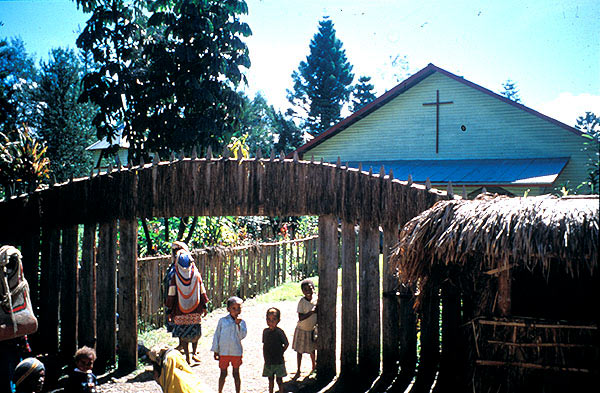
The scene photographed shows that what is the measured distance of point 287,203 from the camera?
303 inches

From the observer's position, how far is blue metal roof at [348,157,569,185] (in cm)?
1544

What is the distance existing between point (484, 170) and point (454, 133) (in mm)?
2347

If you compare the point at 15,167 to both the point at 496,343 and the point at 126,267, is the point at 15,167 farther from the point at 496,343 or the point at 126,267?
the point at 496,343

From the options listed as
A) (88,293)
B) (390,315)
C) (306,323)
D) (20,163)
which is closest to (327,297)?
(306,323)

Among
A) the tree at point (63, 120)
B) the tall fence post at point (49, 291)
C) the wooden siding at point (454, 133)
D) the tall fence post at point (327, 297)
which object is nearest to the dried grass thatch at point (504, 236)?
the tall fence post at point (327, 297)

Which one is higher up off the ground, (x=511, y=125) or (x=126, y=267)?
(x=511, y=125)

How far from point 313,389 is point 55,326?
4014 mm

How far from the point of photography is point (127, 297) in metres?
7.75

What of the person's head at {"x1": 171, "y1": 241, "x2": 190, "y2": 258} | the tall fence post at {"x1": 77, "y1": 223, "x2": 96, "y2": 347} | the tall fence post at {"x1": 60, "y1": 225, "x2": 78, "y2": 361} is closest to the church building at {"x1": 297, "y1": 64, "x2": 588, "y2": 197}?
the person's head at {"x1": 171, "y1": 241, "x2": 190, "y2": 258}

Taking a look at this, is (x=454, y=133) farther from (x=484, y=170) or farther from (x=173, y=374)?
(x=173, y=374)

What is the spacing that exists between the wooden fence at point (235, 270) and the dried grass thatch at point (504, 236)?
5.97m

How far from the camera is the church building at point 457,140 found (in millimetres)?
16531

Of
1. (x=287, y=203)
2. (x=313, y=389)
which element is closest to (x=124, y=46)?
(x=287, y=203)

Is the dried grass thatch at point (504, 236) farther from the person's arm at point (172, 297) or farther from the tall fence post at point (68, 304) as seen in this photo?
the tall fence post at point (68, 304)
